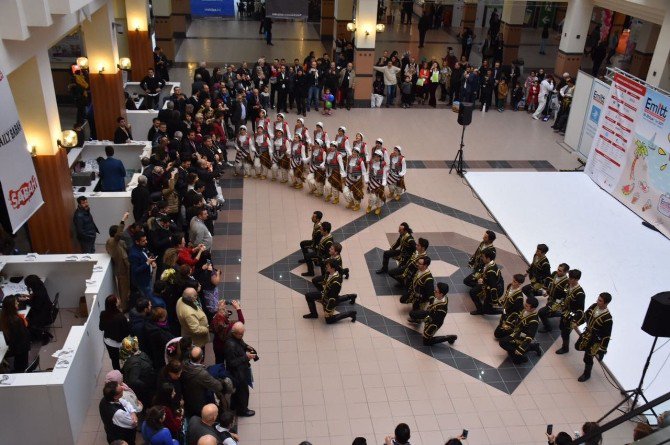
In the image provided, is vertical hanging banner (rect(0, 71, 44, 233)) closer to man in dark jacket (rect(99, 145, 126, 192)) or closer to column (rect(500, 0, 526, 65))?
man in dark jacket (rect(99, 145, 126, 192))

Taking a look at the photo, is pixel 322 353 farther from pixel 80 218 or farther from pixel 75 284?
pixel 80 218

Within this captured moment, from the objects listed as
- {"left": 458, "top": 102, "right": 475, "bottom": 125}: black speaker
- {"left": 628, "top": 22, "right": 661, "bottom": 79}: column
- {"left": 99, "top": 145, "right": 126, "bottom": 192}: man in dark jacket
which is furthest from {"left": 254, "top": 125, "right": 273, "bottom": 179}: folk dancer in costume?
{"left": 628, "top": 22, "right": 661, "bottom": 79}: column

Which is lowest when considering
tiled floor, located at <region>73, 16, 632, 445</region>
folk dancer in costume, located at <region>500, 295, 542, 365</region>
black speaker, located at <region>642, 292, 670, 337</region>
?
tiled floor, located at <region>73, 16, 632, 445</region>

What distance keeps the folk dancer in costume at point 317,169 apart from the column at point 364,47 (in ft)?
19.7

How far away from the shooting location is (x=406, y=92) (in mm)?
17500

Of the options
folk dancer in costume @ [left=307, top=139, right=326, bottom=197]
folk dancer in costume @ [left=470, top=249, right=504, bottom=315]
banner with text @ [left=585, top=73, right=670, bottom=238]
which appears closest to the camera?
folk dancer in costume @ [left=470, top=249, right=504, bottom=315]

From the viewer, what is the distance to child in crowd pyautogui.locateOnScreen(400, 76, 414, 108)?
57.2 ft

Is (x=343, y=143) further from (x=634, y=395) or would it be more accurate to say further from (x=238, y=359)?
(x=634, y=395)

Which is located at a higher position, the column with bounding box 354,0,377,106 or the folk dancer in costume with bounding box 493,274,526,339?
the column with bounding box 354,0,377,106

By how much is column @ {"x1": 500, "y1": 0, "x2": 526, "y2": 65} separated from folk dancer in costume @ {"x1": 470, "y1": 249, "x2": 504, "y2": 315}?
49.1ft

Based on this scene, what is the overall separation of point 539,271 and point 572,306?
106 cm

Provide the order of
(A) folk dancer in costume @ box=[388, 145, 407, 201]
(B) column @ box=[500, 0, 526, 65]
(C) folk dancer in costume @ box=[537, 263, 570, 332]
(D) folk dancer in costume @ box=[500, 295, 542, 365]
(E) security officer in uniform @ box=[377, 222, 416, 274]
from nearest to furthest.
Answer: (D) folk dancer in costume @ box=[500, 295, 542, 365] → (C) folk dancer in costume @ box=[537, 263, 570, 332] → (E) security officer in uniform @ box=[377, 222, 416, 274] → (A) folk dancer in costume @ box=[388, 145, 407, 201] → (B) column @ box=[500, 0, 526, 65]

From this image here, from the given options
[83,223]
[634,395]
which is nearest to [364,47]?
[83,223]

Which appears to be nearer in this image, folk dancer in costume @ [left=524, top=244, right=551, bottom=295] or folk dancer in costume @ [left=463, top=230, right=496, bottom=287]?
folk dancer in costume @ [left=524, top=244, right=551, bottom=295]
